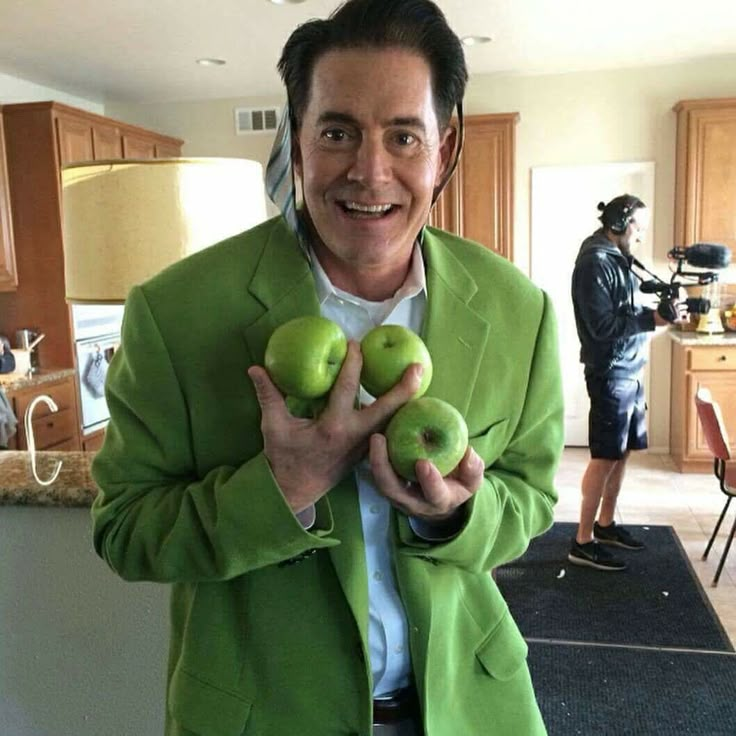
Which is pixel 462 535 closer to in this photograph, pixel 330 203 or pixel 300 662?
pixel 300 662

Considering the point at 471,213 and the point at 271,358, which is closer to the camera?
the point at 271,358

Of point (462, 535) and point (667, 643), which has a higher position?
point (462, 535)

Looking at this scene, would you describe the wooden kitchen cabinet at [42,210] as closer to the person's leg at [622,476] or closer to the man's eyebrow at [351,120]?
the person's leg at [622,476]

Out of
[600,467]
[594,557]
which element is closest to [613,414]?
[600,467]

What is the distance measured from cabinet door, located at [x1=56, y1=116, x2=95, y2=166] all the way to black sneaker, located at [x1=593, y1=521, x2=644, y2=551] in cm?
343

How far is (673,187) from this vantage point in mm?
5203

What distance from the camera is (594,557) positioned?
11.3ft

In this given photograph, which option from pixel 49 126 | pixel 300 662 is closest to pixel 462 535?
pixel 300 662

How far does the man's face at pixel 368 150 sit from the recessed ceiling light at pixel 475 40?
3767mm

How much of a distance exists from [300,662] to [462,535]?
25 centimetres

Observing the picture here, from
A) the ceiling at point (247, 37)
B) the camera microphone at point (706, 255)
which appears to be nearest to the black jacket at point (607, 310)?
the camera microphone at point (706, 255)

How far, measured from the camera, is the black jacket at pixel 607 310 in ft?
10.4

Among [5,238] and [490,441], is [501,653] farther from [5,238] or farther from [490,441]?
[5,238]

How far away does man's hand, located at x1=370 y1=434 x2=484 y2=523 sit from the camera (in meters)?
0.77
